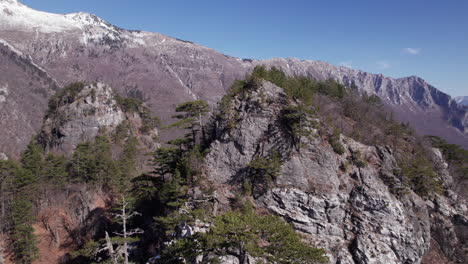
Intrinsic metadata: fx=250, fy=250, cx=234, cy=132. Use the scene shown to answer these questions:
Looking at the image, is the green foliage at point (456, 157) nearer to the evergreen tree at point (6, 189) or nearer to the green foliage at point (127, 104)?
the evergreen tree at point (6, 189)

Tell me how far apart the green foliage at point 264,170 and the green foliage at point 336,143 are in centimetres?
697

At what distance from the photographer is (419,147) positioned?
39.4 m

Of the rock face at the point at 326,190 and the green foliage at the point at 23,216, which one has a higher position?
the rock face at the point at 326,190

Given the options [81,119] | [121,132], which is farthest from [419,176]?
[81,119]

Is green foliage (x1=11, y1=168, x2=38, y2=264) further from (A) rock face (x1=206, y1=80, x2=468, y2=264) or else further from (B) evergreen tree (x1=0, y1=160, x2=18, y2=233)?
(A) rock face (x1=206, y1=80, x2=468, y2=264)

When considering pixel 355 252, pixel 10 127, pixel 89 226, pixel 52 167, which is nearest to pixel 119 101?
pixel 52 167

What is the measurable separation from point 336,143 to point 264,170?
30.7 ft

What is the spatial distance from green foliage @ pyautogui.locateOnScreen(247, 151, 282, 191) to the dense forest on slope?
4.1 inches

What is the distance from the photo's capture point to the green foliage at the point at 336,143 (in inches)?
1121

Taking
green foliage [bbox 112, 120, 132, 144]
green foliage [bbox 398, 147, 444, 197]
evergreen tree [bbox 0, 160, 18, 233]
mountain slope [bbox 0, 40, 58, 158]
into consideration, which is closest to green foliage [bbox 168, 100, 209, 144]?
green foliage [bbox 398, 147, 444, 197]

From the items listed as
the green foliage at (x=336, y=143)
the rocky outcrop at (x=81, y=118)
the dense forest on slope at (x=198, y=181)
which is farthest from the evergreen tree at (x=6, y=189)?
the green foliage at (x=336, y=143)

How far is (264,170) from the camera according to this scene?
25.7m

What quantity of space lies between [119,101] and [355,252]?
7118 cm

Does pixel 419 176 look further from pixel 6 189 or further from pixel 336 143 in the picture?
pixel 6 189
